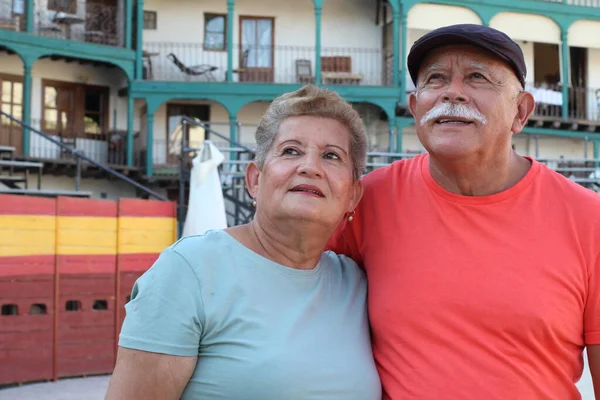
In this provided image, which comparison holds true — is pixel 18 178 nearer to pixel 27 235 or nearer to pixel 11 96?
pixel 27 235

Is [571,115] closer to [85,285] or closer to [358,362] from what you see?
[85,285]

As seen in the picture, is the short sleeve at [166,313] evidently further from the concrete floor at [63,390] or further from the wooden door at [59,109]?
the wooden door at [59,109]

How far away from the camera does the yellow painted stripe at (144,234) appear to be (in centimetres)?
987

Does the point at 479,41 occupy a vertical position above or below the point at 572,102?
below

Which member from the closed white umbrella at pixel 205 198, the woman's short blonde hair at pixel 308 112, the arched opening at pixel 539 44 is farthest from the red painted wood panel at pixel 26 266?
the arched opening at pixel 539 44

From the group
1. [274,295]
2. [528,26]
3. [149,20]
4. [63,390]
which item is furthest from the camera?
[528,26]

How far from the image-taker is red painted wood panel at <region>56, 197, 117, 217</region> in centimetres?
921

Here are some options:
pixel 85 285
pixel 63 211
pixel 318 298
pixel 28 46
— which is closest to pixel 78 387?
pixel 85 285

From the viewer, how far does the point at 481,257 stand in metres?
2.53

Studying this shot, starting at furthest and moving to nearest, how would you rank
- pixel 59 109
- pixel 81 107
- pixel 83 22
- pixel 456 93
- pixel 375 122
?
pixel 375 122 → pixel 81 107 → pixel 59 109 → pixel 83 22 → pixel 456 93

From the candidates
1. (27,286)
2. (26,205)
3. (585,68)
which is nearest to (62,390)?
(27,286)

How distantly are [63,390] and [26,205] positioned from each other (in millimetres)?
2140

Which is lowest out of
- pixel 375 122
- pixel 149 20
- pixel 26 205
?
Result: pixel 26 205

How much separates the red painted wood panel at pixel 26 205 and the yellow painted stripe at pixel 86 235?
213 millimetres
